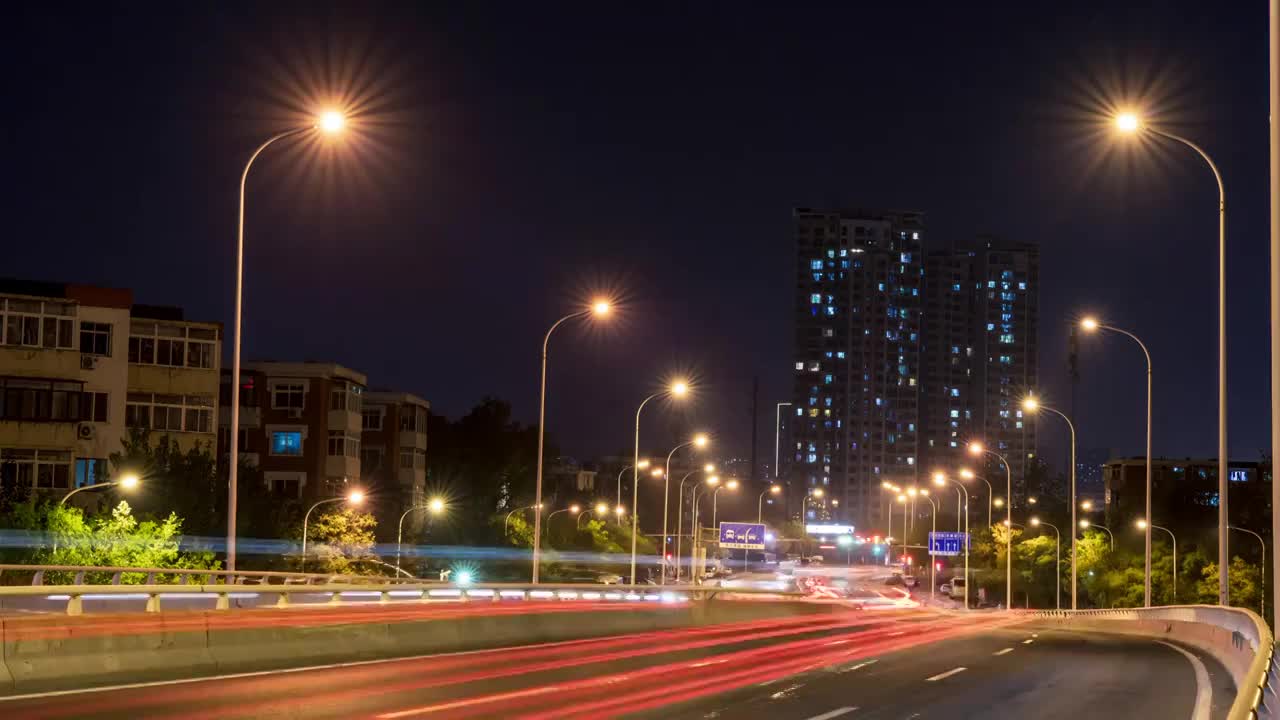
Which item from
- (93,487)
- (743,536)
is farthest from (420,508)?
(93,487)

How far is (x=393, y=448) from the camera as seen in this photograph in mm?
107562

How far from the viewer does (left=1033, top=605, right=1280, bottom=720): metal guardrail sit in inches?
419

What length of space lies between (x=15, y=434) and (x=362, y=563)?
26.7m

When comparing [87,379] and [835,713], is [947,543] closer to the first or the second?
[87,379]

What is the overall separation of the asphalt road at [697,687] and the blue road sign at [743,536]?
6696cm

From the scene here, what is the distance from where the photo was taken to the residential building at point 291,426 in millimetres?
90062

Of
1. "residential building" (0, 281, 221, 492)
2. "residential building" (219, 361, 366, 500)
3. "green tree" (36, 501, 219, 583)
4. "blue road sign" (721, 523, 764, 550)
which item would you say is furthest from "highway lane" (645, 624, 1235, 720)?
"blue road sign" (721, 523, 764, 550)

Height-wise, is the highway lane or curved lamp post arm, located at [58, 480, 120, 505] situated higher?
curved lamp post arm, located at [58, 480, 120, 505]

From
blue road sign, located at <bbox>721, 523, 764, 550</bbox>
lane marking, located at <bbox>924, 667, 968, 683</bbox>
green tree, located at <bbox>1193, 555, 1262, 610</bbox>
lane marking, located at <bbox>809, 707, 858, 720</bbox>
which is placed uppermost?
lane marking, located at <bbox>809, 707, 858, 720</bbox>

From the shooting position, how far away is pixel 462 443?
130 metres

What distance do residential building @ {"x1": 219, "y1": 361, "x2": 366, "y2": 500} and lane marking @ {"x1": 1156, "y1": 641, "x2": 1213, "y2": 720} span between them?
68477 millimetres

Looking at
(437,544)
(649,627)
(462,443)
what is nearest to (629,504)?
(462,443)

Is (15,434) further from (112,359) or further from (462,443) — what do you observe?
(462,443)

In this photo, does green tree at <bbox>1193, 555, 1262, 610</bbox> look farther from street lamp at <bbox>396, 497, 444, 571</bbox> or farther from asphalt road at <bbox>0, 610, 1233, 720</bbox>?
asphalt road at <bbox>0, 610, 1233, 720</bbox>
